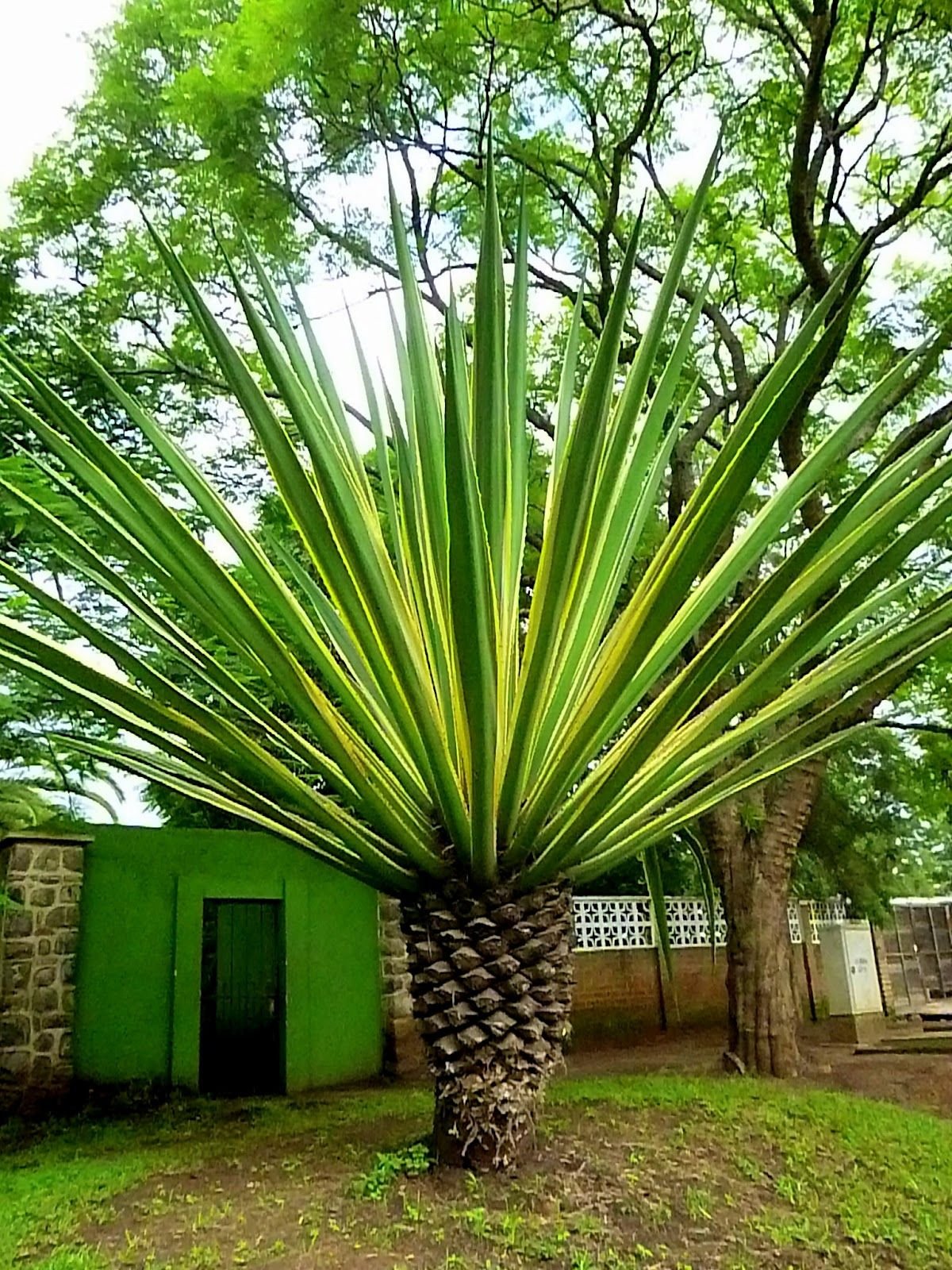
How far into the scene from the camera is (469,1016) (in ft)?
6.79

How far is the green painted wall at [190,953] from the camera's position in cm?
496

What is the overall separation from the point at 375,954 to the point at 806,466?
4867 mm

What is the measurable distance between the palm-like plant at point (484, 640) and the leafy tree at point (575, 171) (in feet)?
7.84

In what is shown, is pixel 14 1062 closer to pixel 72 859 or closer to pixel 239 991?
pixel 72 859

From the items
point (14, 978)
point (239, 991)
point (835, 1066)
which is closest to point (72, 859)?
point (14, 978)

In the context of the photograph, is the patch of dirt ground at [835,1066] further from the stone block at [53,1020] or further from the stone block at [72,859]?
the stone block at [72,859]

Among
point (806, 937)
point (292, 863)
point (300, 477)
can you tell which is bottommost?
point (806, 937)

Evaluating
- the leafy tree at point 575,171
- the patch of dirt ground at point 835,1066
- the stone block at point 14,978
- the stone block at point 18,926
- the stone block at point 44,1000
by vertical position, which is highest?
the leafy tree at point 575,171

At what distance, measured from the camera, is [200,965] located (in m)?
5.34

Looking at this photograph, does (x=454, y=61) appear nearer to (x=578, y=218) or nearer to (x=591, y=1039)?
(x=578, y=218)

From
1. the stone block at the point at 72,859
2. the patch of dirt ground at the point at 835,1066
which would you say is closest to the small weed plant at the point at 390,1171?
the patch of dirt ground at the point at 835,1066

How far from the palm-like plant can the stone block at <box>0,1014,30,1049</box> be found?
3.02m

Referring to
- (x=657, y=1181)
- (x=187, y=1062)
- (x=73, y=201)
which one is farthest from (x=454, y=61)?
(x=187, y=1062)

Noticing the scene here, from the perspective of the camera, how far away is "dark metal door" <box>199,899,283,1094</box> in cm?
635
